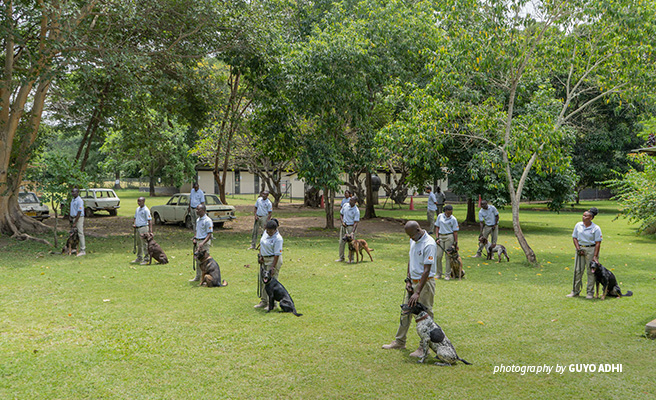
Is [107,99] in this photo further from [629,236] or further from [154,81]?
[629,236]

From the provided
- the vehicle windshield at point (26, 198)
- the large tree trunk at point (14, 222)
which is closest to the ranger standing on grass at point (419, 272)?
the large tree trunk at point (14, 222)

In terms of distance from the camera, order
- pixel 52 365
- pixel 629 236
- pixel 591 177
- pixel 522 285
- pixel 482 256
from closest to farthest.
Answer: pixel 52 365
pixel 522 285
pixel 482 256
pixel 629 236
pixel 591 177

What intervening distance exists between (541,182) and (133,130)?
18.5 metres

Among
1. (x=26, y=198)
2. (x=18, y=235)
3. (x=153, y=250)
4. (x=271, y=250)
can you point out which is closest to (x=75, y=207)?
(x=153, y=250)

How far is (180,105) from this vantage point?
21688mm

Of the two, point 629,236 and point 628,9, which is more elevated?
point 628,9

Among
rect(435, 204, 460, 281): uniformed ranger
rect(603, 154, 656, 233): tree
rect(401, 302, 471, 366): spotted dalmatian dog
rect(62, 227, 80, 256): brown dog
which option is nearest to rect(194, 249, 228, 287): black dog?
rect(435, 204, 460, 281): uniformed ranger

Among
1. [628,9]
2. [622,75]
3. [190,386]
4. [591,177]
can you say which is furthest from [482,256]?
[591,177]

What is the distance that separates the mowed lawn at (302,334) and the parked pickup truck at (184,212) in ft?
29.0

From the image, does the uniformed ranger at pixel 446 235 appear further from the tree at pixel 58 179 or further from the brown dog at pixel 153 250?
the tree at pixel 58 179

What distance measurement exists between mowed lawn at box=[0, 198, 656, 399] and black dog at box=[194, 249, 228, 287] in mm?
243

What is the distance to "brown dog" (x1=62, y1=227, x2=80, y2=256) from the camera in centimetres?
1451

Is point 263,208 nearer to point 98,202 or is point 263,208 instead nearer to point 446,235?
point 446,235

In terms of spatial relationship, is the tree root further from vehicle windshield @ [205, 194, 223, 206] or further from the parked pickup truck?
vehicle windshield @ [205, 194, 223, 206]
